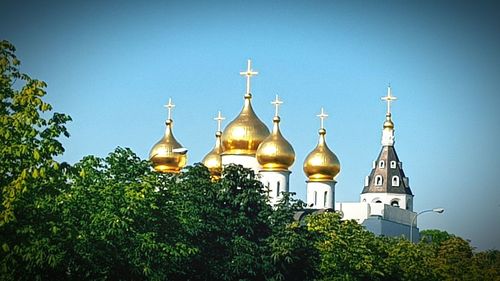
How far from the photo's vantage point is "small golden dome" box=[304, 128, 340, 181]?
65875 mm

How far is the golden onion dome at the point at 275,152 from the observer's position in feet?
200

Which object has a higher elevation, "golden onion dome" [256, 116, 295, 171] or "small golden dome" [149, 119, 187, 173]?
"small golden dome" [149, 119, 187, 173]

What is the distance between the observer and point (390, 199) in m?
83.9

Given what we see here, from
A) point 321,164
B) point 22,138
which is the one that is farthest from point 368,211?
point 22,138

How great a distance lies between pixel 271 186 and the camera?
61500 millimetres

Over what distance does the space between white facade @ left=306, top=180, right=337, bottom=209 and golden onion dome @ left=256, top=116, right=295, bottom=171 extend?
186 inches

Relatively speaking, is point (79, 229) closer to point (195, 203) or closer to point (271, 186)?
point (195, 203)

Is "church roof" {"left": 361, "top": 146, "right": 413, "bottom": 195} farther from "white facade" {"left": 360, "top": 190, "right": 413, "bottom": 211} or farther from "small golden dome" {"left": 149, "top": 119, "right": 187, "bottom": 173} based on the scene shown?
"small golden dome" {"left": 149, "top": 119, "right": 187, "bottom": 173}

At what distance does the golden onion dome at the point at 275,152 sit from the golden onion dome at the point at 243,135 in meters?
1.00

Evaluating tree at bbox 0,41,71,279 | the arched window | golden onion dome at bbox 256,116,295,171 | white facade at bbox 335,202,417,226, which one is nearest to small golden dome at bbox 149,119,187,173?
golden onion dome at bbox 256,116,295,171

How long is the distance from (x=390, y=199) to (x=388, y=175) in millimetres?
1939

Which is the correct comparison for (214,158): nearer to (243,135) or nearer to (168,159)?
(168,159)

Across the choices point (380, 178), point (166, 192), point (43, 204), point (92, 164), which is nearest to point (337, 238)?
point (166, 192)

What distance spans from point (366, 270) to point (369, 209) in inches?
1522
